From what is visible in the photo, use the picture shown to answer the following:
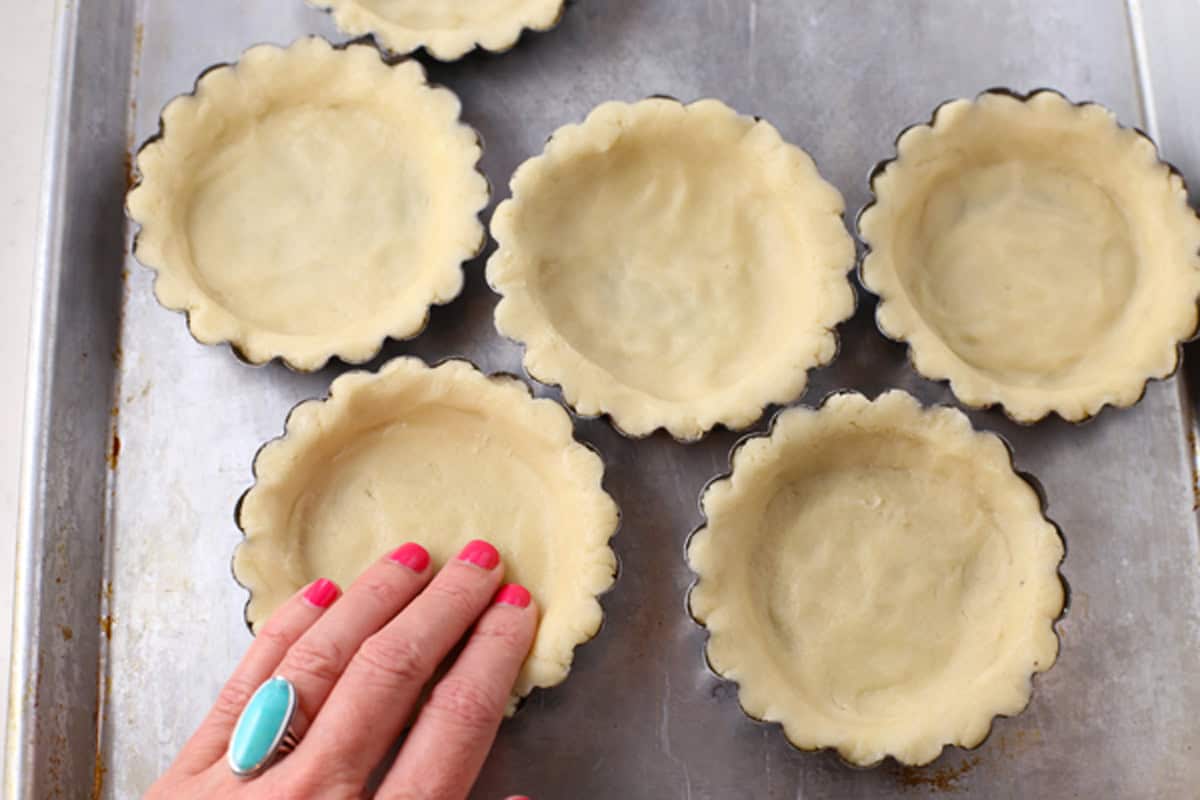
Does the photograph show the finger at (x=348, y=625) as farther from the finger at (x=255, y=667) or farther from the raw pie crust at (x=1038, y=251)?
the raw pie crust at (x=1038, y=251)

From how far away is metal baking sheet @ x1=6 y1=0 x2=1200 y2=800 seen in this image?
2062 millimetres

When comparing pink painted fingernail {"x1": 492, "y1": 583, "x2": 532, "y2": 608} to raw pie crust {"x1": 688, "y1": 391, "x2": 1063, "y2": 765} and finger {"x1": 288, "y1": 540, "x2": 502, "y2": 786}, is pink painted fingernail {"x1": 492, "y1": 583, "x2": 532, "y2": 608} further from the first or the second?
raw pie crust {"x1": 688, "y1": 391, "x2": 1063, "y2": 765}

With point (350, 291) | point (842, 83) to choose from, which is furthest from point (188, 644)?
point (842, 83)

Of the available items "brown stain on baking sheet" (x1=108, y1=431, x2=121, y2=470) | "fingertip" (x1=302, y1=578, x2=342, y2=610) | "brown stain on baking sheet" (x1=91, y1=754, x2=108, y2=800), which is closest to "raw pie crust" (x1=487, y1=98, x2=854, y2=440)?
"fingertip" (x1=302, y1=578, x2=342, y2=610)

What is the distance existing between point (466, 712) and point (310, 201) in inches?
43.1

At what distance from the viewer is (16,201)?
8.53 ft

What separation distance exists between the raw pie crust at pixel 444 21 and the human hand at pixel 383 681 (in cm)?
105

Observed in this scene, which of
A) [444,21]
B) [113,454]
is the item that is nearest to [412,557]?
[113,454]

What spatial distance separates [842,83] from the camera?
2.45m

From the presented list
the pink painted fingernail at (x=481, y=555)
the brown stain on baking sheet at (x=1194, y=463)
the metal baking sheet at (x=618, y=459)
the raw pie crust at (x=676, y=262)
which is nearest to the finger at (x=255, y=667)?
the pink painted fingernail at (x=481, y=555)

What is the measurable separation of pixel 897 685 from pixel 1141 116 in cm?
137

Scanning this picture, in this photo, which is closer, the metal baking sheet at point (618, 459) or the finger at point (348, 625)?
the finger at point (348, 625)

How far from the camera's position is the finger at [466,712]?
5.41ft

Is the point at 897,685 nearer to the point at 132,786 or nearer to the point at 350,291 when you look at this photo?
the point at 350,291
